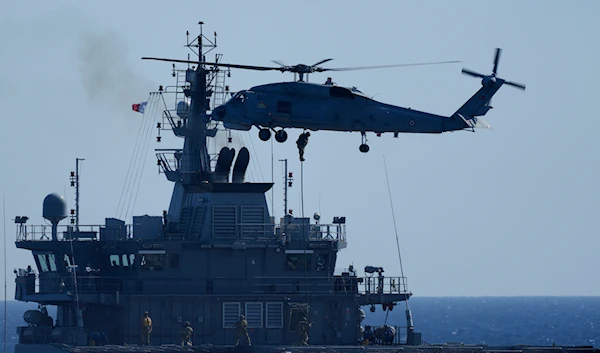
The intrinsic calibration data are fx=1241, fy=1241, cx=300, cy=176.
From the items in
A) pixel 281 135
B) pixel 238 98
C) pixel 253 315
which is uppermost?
pixel 238 98

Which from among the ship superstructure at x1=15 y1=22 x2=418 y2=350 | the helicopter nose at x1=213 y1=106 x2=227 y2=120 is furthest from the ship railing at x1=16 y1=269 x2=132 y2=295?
the helicopter nose at x1=213 y1=106 x2=227 y2=120

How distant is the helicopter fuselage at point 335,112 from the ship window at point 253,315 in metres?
7.03

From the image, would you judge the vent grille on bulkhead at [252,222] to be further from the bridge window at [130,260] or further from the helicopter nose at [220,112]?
the bridge window at [130,260]

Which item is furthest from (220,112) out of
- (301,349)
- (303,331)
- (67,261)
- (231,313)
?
(301,349)

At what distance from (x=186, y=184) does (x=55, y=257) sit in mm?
6179

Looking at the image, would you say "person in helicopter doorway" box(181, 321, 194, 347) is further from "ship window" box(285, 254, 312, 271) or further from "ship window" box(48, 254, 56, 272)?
"ship window" box(48, 254, 56, 272)

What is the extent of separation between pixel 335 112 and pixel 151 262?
9327mm

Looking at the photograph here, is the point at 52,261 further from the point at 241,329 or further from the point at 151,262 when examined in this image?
the point at 241,329

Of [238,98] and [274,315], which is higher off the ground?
[238,98]

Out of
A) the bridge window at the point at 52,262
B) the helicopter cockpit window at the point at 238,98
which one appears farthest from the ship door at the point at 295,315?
the bridge window at the point at 52,262

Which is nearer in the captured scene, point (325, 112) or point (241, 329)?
point (241, 329)

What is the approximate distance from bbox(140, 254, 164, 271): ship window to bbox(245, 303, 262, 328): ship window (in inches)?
153

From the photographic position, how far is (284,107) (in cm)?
4741

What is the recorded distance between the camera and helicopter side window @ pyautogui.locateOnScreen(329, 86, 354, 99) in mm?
47000
